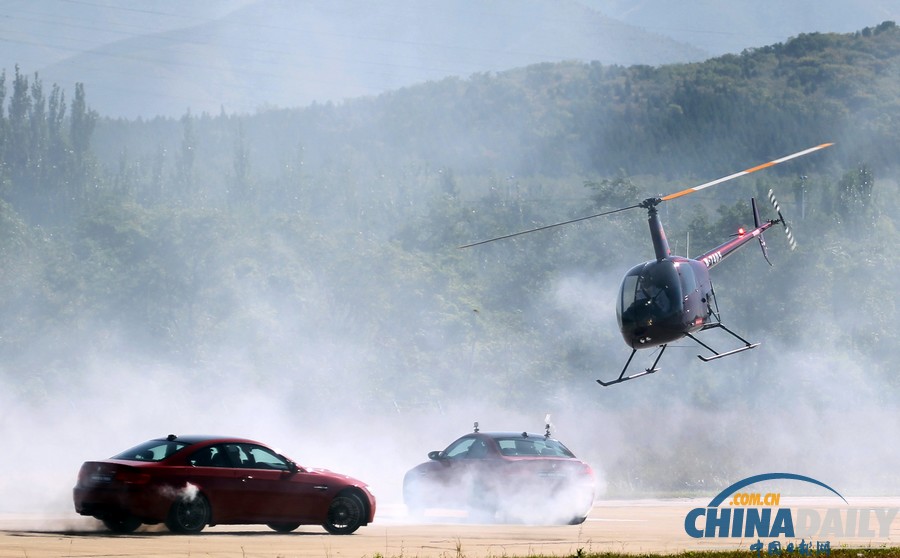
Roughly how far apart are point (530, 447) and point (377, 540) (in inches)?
263

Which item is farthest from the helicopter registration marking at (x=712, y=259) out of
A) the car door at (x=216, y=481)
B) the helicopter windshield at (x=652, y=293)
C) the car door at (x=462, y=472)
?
the car door at (x=216, y=481)

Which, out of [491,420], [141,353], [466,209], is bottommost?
[491,420]

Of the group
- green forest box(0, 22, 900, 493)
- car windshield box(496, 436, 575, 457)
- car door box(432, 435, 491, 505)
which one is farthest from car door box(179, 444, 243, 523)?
green forest box(0, 22, 900, 493)

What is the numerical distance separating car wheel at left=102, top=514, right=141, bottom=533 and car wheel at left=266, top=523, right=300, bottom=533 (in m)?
2.05

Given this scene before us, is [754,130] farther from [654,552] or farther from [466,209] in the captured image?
[654,552]

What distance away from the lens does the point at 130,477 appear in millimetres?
17750

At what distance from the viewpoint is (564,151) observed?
194m

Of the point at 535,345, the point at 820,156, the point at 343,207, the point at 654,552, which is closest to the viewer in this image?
the point at 654,552

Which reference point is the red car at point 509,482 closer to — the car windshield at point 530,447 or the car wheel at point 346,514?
the car windshield at point 530,447

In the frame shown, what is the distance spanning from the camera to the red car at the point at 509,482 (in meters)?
23.5

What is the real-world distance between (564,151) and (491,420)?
413 feet

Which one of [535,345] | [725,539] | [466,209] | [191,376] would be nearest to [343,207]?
[466,209]

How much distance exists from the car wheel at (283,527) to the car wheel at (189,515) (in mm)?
1132

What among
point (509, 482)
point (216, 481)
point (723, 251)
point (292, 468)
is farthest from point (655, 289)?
point (216, 481)
